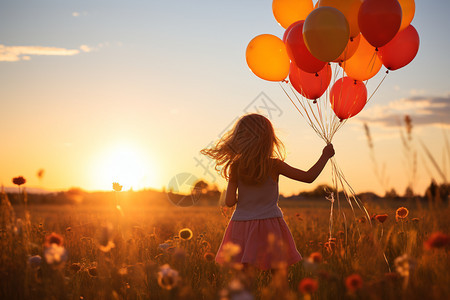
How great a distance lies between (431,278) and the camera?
2867 millimetres

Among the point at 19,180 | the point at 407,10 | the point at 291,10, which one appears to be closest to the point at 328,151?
the point at 291,10

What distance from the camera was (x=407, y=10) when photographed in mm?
4656

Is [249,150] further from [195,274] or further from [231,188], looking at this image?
[195,274]

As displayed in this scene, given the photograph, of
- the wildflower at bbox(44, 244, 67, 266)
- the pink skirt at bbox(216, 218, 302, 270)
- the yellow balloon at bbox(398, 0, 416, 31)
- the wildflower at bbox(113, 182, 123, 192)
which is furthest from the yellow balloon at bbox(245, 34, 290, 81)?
the wildflower at bbox(44, 244, 67, 266)

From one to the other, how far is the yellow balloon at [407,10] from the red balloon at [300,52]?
4.13 ft

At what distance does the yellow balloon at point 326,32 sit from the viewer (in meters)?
3.96

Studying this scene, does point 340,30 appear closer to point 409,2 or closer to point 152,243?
point 409,2

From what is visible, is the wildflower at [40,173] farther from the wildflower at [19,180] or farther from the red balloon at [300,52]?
the red balloon at [300,52]

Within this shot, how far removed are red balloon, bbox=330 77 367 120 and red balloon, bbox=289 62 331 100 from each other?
217 millimetres

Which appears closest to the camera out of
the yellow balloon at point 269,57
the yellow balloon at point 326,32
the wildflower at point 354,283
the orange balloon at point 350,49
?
the wildflower at point 354,283

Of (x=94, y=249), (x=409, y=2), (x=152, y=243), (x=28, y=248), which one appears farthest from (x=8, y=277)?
(x=409, y=2)

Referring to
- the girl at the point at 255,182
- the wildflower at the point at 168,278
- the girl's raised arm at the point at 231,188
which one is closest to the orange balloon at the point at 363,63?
the girl at the point at 255,182

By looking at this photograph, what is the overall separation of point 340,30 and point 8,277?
3.84m

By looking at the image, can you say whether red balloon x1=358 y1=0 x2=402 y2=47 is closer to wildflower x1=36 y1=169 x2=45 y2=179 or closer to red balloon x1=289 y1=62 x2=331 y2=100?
red balloon x1=289 y1=62 x2=331 y2=100
